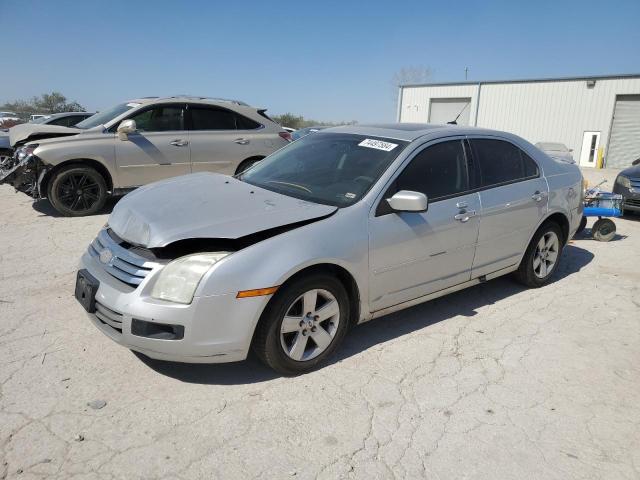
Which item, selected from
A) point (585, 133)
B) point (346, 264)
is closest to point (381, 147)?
point (346, 264)

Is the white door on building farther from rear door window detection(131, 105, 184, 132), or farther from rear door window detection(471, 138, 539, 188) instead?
rear door window detection(471, 138, 539, 188)

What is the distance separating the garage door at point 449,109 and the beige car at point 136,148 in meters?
23.3

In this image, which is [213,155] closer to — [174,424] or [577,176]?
[577,176]

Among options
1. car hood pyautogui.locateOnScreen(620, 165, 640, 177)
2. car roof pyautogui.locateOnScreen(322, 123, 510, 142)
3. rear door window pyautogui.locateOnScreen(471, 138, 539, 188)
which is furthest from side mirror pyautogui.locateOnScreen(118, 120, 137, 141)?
car hood pyautogui.locateOnScreen(620, 165, 640, 177)

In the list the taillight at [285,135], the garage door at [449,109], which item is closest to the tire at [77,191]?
the taillight at [285,135]

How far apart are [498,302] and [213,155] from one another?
17.6 feet

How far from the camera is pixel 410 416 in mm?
2934

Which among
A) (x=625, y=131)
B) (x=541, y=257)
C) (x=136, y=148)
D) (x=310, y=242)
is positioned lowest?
(x=541, y=257)

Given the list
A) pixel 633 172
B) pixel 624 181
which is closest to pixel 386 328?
pixel 624 181

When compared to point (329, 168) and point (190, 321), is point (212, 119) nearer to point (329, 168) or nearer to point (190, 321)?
point (329, 168)

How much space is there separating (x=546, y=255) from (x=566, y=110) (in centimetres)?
2348

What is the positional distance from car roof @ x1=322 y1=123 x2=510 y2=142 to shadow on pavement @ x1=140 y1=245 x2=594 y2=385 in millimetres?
1513

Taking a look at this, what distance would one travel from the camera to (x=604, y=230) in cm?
733

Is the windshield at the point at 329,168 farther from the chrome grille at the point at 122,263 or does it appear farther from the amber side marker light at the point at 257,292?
the chrome grille at the point at 122,263
